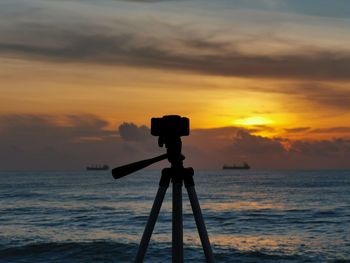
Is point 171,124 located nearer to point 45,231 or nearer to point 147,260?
point 147,260

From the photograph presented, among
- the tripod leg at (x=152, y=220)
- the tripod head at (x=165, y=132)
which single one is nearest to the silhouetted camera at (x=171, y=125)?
the tripod head at (x=165, y=132)

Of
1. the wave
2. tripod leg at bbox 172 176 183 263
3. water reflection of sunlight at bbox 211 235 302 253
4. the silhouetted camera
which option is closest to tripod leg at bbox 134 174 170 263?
tripod leg at bbox 172 176 183 263

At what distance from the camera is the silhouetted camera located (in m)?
4.00

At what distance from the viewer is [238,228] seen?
32.7 metres

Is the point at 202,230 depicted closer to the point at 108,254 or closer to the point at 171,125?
the point at 171,125

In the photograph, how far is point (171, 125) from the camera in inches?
157

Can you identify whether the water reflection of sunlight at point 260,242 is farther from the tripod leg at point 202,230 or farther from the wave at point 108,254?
the tripod leg at point 202,230

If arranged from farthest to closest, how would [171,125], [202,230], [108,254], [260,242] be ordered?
[260,242], [108,254], [171,125], [202,230]

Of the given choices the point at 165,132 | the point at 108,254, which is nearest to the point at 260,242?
the point at 108,254

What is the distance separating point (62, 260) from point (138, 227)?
12.1 metres

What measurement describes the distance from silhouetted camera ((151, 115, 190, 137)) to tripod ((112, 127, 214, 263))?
0.21ft

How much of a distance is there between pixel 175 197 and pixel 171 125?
538 millimetres

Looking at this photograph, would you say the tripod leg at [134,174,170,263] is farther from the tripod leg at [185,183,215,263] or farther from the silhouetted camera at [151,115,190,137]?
the silhouetted camera at [151,115,190,137]

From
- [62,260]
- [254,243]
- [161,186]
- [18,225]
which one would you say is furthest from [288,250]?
[161,186]
